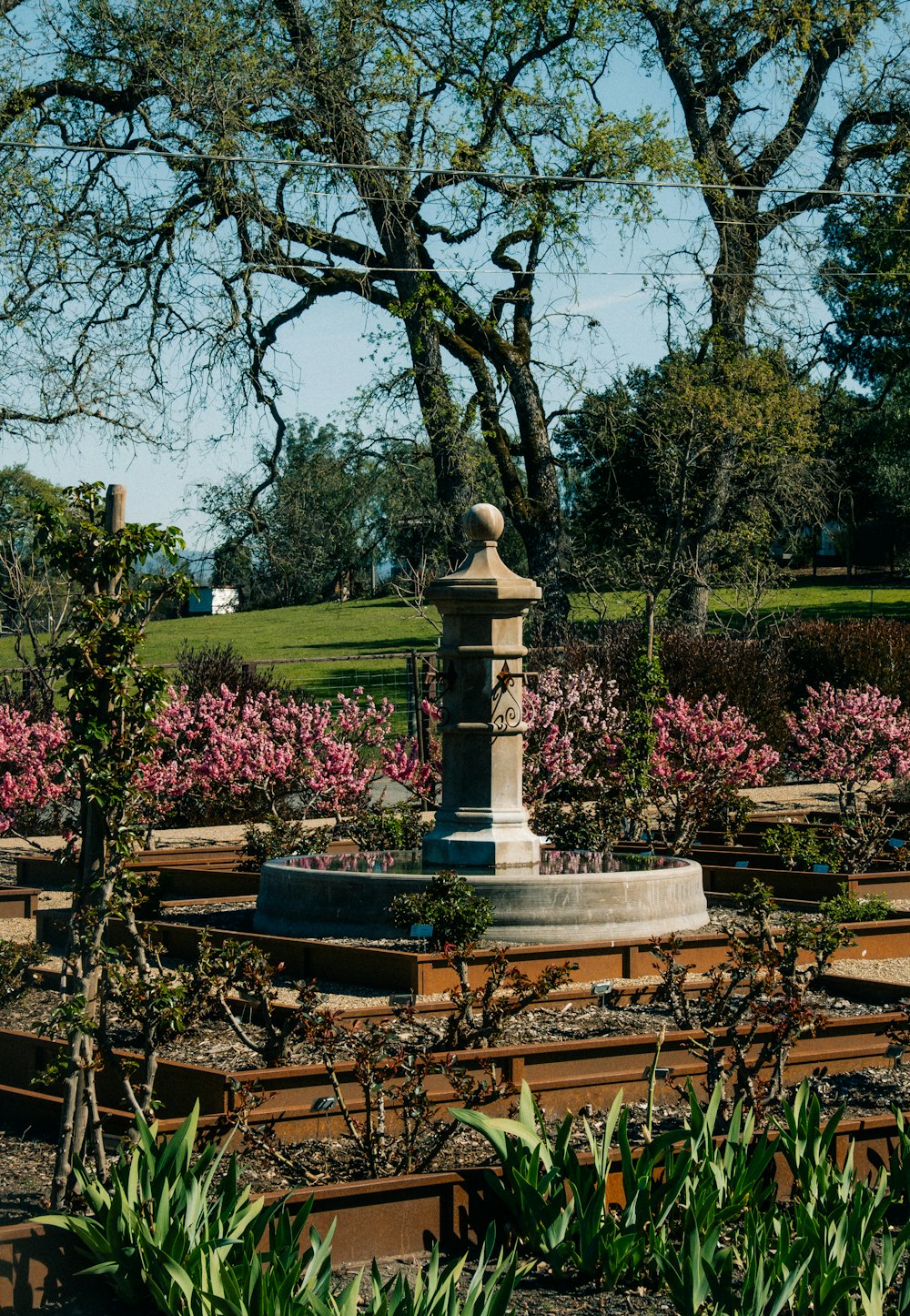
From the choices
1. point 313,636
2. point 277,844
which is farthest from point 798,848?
point 313,636

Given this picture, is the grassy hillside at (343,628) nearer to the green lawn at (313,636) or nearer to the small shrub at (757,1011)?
the green lawn at (313,636)

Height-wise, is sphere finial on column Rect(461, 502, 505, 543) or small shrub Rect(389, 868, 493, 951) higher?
sphere finial on column Rect(461, 502, 505, 543)

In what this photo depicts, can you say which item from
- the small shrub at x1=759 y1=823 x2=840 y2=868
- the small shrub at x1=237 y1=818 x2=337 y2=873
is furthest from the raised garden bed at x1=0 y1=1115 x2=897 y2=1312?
the small shrub at x1=237 y1=818 x2=337 y2=873

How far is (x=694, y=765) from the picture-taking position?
14180mm

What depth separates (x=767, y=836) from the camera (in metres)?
11.6

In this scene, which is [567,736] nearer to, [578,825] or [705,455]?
[578,825]

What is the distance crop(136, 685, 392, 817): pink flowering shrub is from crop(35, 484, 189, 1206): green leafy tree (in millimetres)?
7260

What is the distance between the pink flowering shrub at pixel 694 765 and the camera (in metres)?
13.7

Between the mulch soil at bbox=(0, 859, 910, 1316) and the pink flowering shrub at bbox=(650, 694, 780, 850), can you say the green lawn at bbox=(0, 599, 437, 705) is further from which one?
the mulch soil at bbox=(0, 859, 910, 1316)

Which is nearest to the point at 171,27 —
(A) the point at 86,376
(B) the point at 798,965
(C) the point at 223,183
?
(C) the point at 223,183

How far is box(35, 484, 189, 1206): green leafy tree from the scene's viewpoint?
5.34 metres

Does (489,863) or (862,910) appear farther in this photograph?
(489,863)

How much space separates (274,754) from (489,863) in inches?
145

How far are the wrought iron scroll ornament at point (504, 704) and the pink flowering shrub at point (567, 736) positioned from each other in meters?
2.28
